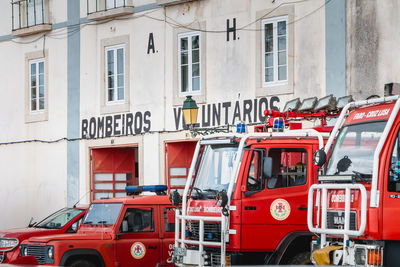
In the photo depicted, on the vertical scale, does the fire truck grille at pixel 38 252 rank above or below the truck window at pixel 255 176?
below

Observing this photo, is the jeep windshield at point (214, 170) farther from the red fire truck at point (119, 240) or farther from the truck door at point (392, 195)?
the truck door at point (392, 195)

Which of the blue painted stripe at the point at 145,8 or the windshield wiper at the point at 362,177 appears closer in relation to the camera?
the windshield wiper at the point at 362,177

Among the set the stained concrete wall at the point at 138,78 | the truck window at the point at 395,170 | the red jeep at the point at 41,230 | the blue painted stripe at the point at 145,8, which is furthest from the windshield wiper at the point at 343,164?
the blue painted stripe at the point at 145,8

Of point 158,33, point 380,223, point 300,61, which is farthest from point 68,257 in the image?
point 158,33

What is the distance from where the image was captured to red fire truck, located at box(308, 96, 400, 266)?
1030cm

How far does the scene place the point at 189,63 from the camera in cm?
2183

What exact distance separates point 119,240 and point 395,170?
19.0ft

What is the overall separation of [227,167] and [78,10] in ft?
41.5

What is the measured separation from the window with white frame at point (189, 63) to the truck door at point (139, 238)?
23.5 ft

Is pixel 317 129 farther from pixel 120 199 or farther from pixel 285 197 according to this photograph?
pixel 120 199

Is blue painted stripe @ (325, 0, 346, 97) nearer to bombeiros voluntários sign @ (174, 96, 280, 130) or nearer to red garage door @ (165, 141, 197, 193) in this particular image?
bombeiros voluntários sign @ (174, 96, 280, 130)

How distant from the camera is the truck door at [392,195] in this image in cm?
1020

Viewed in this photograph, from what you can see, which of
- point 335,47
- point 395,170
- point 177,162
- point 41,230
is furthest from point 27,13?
point 395,170

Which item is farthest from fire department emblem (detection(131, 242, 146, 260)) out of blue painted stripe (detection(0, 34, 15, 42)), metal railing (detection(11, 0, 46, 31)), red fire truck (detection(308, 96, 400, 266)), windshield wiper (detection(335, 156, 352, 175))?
blue painted stripe (detection(0, 34, 15, 42))
